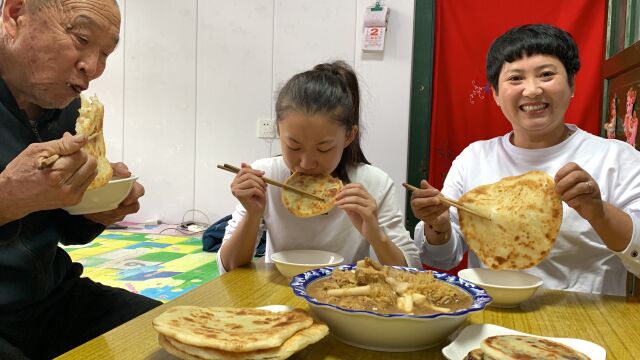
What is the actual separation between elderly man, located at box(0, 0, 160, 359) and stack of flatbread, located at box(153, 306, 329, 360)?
18.7 inches

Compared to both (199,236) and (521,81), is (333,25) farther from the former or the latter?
(521,81)

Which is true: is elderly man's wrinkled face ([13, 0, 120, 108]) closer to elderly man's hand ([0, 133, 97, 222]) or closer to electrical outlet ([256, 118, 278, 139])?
elderly man's hand ([0, 133, 97, 222])

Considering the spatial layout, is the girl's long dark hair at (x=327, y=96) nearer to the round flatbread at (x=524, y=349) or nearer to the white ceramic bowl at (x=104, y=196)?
the white ceramic bowl at (x=104, y=196)

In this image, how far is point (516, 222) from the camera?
1343 mm

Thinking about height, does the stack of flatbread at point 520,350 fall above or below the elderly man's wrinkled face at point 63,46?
below

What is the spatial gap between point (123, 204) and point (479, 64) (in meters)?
2.82

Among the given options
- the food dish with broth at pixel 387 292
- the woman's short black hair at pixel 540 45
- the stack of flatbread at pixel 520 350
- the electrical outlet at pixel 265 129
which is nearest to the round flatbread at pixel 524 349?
the stack of flatbread at pixel 520 350

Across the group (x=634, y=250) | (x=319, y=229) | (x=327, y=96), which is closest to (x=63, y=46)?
(x=327, y=96)

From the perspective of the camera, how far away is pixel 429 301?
986 millimetres

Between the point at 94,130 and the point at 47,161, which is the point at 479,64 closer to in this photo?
the point at 94,130

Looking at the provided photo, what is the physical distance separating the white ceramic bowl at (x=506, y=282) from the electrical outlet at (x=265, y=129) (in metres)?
2.87

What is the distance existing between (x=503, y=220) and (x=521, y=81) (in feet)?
2.12

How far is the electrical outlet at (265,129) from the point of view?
4.05 metres

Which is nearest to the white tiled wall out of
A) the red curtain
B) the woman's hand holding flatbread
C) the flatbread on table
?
the red curtain
